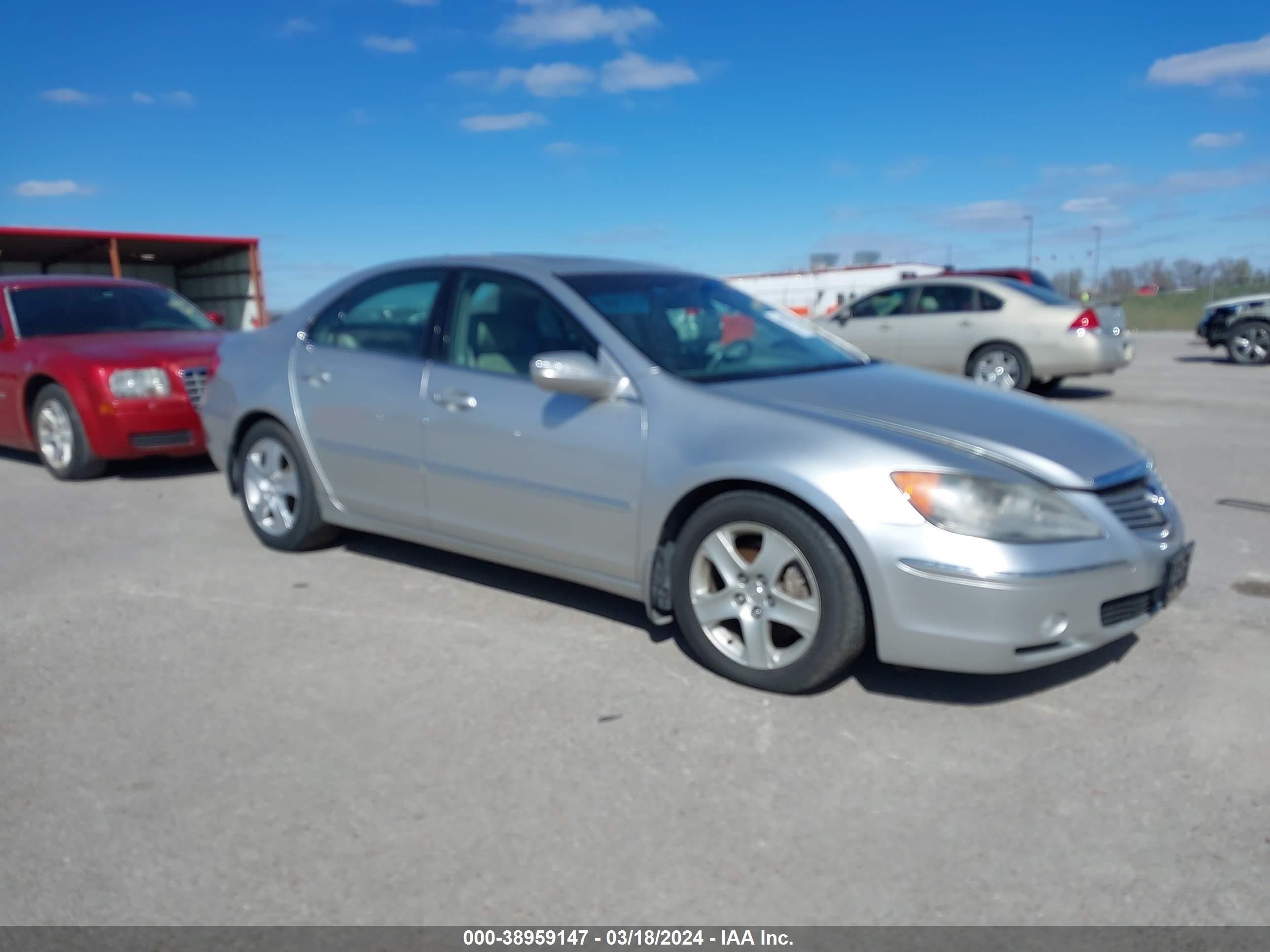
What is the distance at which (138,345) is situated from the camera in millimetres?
7906

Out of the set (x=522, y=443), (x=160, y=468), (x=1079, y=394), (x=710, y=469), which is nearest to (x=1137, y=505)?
(x=710, y=469)

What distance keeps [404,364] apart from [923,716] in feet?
8.83

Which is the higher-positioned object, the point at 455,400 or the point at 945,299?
the point at 945,299

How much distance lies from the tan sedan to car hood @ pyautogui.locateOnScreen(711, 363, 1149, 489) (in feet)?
27.2

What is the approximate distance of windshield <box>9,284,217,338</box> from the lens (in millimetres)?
8359

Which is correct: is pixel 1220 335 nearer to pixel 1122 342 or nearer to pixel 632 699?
pixel 1122 342

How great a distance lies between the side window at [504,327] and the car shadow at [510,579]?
1.04m

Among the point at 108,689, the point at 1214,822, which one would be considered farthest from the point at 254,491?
the point at 1214,822

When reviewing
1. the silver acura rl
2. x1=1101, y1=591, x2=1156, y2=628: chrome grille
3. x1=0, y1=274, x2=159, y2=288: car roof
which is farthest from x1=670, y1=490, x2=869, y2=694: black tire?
x1=0, y1=274, x2=159, y2=288: car roof

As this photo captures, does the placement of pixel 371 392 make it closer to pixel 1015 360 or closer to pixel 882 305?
pixel 1015 360

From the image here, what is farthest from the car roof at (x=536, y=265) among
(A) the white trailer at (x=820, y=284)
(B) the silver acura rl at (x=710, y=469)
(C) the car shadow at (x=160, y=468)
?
(A) the white trailer at (x=820, y=284)

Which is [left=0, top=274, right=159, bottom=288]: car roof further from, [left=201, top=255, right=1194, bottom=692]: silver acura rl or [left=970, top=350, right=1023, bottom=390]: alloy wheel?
[left=970, top=350, right=1023, bottom=390]: alloy wheel

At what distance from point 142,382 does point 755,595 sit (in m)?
5.53

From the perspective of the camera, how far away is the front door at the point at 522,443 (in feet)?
13.4
